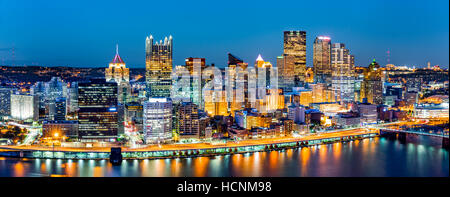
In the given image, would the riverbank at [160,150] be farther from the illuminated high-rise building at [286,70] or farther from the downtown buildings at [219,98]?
the illuminated high-rise building at [286,70]

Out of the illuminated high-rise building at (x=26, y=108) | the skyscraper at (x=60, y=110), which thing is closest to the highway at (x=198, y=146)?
the skyscraper at (x=60, y=110)

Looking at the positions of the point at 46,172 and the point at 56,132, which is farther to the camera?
the point at 56,132

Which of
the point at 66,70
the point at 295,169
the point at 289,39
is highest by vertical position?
the point at 289,39

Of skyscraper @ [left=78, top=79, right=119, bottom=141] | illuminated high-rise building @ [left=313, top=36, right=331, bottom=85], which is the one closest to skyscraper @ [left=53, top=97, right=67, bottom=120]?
skyscraper @ [left=78, top=79, right=119, bottom=141]

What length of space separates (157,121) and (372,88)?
10588 mm

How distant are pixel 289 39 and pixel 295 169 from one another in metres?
14.6

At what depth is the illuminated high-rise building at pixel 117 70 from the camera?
1625cm

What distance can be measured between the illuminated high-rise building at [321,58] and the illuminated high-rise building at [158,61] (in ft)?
26.2

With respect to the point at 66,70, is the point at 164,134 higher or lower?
lower

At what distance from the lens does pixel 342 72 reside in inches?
742
